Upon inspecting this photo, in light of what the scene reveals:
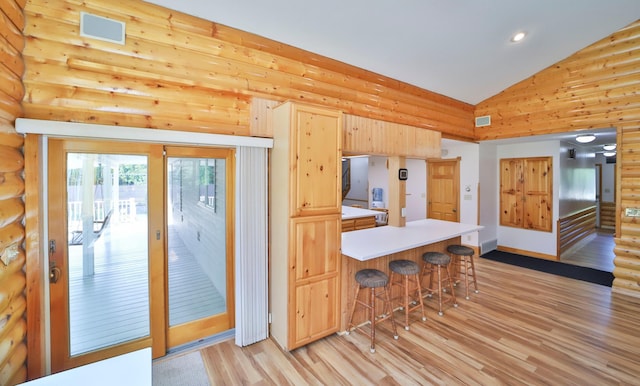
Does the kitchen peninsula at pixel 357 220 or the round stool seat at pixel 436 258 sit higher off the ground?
the kitchen peninsula at pixel 357 220

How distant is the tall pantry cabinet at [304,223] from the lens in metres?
2.60

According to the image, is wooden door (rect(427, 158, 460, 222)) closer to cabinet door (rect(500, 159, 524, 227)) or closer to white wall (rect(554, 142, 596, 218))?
cabinet door (rect(500, 159, 524, 227))

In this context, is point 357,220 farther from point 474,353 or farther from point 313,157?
point 474,353

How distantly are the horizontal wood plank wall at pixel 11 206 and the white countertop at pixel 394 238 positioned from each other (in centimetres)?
248

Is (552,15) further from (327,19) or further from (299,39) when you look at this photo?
(299,39)

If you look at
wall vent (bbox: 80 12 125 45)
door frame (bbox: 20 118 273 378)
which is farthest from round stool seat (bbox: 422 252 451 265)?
wall vent (bbox: 80 12 125 45)

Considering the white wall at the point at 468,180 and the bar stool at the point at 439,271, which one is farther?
the white wall at the point at 468,180

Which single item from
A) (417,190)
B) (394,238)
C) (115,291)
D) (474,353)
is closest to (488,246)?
(417,190)

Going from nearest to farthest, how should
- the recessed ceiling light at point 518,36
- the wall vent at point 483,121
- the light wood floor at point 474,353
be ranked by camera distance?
the light wood floor at point 474,353
the recessed ceiling light at point 518,36
the wall vent at point 483,121

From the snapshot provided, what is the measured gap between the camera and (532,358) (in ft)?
8.36

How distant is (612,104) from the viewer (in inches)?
161

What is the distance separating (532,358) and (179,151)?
384 cm

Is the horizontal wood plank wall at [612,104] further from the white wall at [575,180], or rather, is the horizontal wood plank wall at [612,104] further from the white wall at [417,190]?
the white wall at [417,190]

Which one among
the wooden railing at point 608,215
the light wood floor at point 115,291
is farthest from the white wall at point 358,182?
the light wood floor at point 115,291
